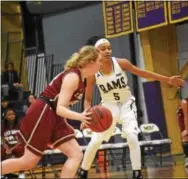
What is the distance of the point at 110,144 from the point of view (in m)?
12.3

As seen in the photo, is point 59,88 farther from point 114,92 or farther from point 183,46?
point 183,46

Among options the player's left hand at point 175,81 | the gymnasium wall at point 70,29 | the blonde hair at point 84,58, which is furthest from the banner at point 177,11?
the blonde hair at point 84,58

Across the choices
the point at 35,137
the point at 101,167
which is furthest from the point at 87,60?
the point at 101,167

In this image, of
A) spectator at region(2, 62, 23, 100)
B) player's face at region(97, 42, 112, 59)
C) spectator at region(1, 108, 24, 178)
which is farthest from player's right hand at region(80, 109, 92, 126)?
spectator at region(2, 62, 23, 100)

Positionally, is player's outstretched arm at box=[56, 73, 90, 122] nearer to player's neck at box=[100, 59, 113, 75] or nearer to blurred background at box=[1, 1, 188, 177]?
player's neck at box=[100, 59, 113, 75]

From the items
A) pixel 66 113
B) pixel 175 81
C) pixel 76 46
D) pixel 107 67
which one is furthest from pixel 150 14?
pixel 66 113

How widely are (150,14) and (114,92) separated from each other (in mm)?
5433

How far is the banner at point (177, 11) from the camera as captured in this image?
443 inches

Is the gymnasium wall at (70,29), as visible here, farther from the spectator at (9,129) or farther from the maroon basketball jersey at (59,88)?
the maroon basketball jersey at (59,88)

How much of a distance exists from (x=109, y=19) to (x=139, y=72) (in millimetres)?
6669

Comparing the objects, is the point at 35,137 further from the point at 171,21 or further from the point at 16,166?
the point at 171,21

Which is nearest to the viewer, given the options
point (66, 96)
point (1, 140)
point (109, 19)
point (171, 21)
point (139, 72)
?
point (66, 96)

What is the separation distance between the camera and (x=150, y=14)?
1258cm

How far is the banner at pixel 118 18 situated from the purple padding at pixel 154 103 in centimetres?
170
